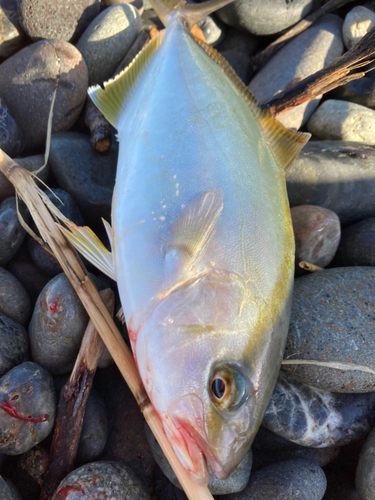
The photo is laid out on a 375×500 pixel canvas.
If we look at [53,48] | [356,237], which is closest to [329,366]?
[356,237]

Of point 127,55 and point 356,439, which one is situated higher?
point 127,55

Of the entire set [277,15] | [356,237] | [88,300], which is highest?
[277,15]

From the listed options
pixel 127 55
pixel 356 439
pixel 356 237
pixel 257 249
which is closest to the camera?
pixel 257 249

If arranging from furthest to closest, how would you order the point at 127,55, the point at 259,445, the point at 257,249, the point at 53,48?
the point at 127,55
the point at 53,48
the point at 259,445
the point at 257,249

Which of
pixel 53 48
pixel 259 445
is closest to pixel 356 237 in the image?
pixel 259 445

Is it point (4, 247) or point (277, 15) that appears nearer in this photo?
point (4, 247)

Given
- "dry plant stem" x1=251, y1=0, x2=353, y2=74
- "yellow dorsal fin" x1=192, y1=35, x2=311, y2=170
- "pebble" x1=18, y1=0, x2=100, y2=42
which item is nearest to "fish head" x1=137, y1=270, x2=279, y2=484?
"yellow dorsal fin" x1=192, y1=35, x2=311, y2=170

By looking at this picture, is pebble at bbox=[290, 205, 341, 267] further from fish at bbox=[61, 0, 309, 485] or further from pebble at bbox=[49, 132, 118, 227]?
pebble at bbox=[49, 132, 118, 227]

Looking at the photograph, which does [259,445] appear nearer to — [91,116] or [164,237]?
[164,237]
